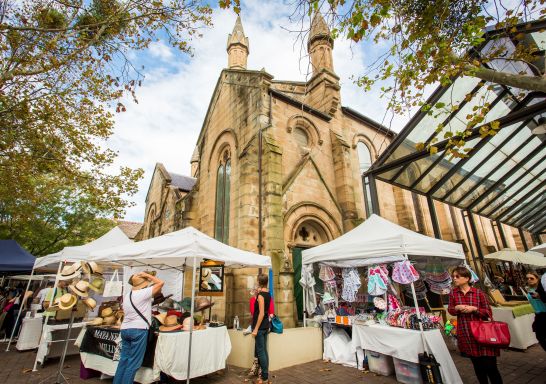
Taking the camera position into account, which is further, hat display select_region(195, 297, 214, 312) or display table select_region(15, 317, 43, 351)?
display table select_region(15, 317, 43, 351)

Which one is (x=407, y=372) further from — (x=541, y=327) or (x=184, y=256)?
(x=184, y=256)

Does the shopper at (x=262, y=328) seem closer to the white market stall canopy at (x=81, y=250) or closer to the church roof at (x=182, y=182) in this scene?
the white market stall canopy at (x=81, y=250)

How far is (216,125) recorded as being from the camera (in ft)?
46.1

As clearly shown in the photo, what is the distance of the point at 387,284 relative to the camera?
6.16 metres

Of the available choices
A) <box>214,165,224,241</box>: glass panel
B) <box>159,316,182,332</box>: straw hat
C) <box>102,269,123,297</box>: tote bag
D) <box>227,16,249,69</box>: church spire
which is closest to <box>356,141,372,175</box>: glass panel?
<box>214,165,224,241</box>: glass panel

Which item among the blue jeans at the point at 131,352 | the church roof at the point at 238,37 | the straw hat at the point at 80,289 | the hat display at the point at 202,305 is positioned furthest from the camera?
the church roof at the point at 238,37

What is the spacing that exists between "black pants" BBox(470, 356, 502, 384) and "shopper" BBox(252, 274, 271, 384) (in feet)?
10.8

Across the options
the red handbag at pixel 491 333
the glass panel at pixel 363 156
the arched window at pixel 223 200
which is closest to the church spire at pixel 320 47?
the glass panel at pixel 363 156

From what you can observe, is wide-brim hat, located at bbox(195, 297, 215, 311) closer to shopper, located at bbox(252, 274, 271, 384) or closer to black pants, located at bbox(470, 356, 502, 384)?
shopper, located at bbox(252, 274, 271, 384)

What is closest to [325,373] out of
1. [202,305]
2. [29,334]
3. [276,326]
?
[276,326]

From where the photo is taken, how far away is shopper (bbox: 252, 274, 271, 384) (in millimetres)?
4945

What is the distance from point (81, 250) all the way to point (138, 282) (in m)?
5.62

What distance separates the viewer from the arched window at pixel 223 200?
1149 cm

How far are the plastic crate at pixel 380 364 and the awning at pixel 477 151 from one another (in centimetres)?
485
